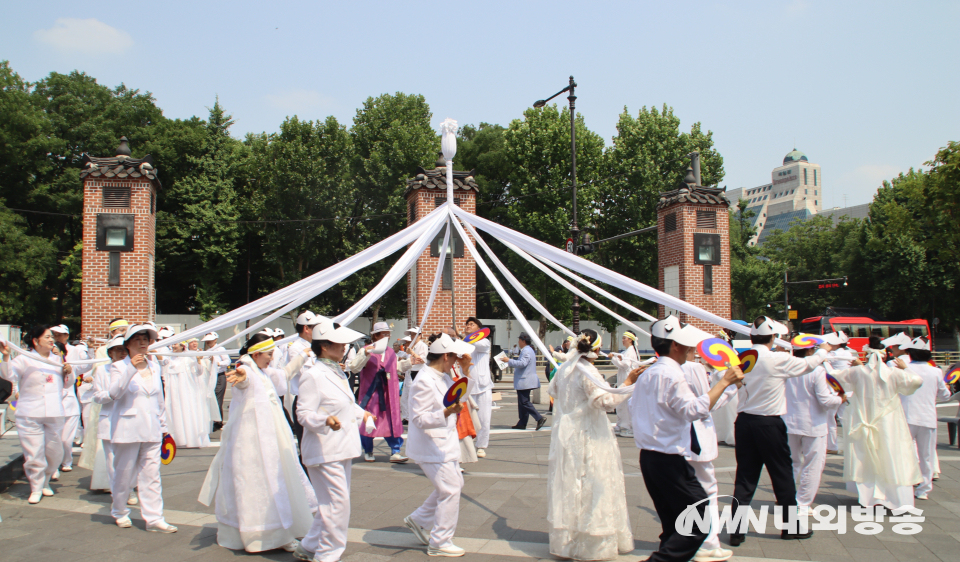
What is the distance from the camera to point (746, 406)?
494cm

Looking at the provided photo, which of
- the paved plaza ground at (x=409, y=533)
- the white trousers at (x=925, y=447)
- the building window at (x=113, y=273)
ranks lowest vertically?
the paved plaza ground at (x=409, y=533)

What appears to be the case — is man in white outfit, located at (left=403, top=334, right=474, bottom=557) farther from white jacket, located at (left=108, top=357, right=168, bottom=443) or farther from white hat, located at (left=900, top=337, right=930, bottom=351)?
white hat, located at (left=900, top=337, right=930, bottom=351)

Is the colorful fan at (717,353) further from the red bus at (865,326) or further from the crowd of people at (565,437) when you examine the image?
the red bus at (865,326)

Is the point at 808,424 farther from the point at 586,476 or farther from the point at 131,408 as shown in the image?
the point at 131,408

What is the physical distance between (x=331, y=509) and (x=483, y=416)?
452 centimetres

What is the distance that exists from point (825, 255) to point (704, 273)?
36.8 meters

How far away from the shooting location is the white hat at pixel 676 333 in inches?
158

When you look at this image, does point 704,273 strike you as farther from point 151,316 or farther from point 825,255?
point 825,255

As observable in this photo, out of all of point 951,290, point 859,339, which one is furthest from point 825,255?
point 859,339

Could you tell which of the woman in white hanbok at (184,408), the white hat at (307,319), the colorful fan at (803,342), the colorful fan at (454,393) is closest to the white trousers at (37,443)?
the woman in white hanbok at (184,408)

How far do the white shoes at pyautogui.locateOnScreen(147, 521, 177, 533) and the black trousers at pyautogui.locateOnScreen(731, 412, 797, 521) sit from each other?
471cm

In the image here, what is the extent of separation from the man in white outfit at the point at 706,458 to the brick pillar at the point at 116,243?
13.0 metres

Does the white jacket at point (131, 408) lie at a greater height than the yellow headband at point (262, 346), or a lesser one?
lesser

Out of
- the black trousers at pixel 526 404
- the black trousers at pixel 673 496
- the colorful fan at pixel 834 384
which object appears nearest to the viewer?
the black trousers at pixel 673 496
